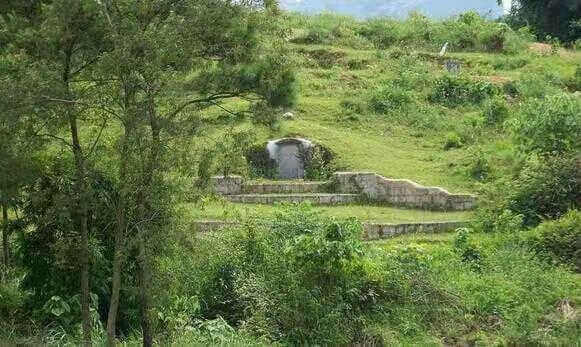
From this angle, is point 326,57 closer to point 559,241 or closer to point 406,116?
point 406,116

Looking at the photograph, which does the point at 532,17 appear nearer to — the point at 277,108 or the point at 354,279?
the point at 354,279

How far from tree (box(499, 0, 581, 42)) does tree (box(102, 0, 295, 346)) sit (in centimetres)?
2566

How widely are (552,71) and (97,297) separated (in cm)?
1863

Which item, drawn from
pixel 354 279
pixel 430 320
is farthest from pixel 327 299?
pixel 430 320

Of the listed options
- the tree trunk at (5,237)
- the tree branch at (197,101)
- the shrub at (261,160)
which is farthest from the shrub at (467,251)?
the tree trunk at (5,237)

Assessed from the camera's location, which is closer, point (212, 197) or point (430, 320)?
point (212, 197)

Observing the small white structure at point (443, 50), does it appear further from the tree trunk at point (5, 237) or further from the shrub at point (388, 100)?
the tree trunk at point (5, 237)

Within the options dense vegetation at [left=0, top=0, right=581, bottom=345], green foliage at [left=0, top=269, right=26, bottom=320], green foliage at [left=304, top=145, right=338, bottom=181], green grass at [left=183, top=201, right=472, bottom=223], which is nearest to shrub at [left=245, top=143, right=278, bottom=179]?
dense vegetation at [left=0, top=0, right=581, bottom=345]

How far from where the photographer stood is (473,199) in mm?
17375

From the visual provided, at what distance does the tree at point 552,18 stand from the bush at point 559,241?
19.0 meters

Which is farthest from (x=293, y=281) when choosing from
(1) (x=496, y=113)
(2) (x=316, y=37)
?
(2) (x=316, y=37)

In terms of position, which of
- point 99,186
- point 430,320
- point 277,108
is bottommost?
point 430,320

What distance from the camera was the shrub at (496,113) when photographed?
2197cm

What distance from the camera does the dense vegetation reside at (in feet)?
27.8
